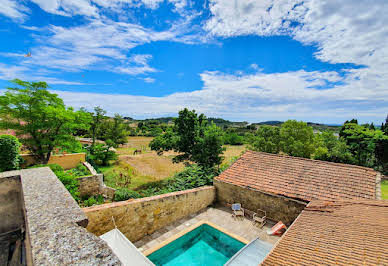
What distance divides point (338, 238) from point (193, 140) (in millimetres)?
13619

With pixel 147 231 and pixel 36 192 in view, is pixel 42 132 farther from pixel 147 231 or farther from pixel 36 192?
pixel 36 192

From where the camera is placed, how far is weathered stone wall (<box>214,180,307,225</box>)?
834 centimetres

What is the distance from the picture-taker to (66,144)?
14.8 meters

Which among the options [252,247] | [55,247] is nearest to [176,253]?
[252,247]

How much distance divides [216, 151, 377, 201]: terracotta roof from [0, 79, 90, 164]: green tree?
1333cm

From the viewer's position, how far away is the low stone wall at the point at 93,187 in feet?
41.5

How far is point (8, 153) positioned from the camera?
419 inches

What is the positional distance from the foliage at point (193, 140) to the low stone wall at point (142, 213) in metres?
6.31

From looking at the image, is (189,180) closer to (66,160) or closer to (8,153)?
(8,153)

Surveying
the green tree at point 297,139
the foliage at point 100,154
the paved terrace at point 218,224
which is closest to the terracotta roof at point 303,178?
the paved terrace at point 218,224

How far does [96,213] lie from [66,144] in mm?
11582

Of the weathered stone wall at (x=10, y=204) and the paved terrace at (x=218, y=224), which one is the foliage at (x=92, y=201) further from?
the weathered stone wall at (x=10, y=204)

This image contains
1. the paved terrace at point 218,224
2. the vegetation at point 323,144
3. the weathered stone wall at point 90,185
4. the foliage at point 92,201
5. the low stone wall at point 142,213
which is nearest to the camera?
the low stone wall at point 142,213

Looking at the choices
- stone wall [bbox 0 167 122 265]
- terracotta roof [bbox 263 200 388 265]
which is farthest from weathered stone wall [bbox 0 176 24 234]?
terracotta roof [bbox 263 200 388 265]
